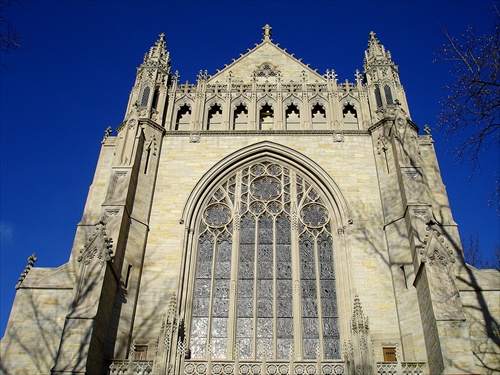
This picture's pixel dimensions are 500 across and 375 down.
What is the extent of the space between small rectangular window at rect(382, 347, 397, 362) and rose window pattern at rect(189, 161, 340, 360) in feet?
4.38

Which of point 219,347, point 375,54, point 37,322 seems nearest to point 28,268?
point 37,322

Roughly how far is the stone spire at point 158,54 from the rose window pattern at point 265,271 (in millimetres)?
6424

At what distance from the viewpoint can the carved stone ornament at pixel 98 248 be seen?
49.3 ft

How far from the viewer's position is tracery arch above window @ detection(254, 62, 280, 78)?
2384 cm

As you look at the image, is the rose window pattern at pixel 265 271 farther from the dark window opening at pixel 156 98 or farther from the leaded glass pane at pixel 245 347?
the dark window opening at pixel 156 98

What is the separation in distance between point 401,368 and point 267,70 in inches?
560

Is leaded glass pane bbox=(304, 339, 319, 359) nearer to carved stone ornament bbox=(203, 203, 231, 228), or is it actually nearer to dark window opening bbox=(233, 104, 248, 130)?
carved stone ornament bbox=(203, 203, 231, 228)

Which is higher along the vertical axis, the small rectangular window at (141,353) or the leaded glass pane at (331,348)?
the leaded glass pane at (331,348)

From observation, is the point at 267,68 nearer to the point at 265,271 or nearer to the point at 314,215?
the point at 314,215

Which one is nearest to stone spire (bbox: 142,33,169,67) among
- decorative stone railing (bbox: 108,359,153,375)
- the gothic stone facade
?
the gothic stone facade

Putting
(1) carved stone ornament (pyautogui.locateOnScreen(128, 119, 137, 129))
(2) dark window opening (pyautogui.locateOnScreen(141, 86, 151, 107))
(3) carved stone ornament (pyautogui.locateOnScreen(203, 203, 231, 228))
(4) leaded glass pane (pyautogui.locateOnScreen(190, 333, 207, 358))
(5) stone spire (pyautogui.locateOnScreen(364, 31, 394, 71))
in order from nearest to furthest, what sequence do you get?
1. (4) leaded glass pane (pyautogui.locateOnScreen(190, 333, 207, 358))
2. (3) carved stone ornament (pyautogui.locateOnScreen(203, 203, 231, 228))
3. (1) carved stone ornament (pyautogui.locateOnScreen(128, 119, 137, 129))
4. (2) dark window opening (pyautogui.locateOnScreen(141, 86, 151, 107))
5. (5) stone spire (pyautogui.locateOnScreen(364, 31, 394, 71))

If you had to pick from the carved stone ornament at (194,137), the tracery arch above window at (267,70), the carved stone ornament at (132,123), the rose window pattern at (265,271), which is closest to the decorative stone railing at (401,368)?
the rose window pattern at (265,271)

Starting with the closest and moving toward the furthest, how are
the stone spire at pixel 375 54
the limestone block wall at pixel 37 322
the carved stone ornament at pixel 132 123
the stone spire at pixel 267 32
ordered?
the limestone block wall at pixel 37 322
the carved stone ornament at pixel 132 123
the stone spire at pixel 375 54
the stone spire at pixel 267 32

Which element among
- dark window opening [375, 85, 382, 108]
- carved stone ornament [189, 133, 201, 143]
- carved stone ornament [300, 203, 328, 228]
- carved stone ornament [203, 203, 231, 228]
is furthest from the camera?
dark window opening [375, 85, 382, 108]
